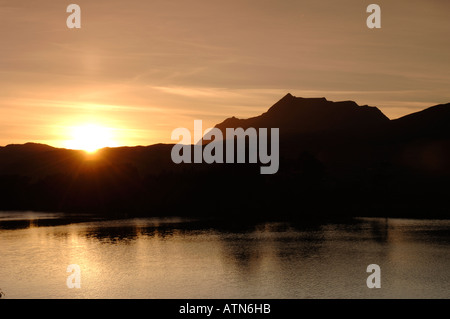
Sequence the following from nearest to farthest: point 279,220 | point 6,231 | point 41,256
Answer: point 41,256 → point 6,231 → point 279,220

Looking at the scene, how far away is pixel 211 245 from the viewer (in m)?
100

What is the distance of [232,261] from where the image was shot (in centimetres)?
8025

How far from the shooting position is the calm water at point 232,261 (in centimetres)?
6016

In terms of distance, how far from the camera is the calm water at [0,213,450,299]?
60.2m
